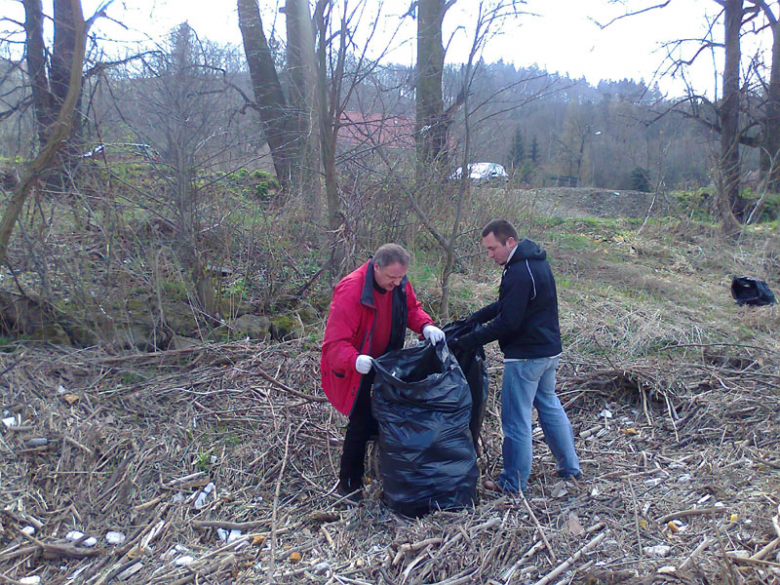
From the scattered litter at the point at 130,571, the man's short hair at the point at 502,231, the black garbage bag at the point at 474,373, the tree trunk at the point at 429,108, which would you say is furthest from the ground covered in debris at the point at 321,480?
the tree trunk at the point at 429,108

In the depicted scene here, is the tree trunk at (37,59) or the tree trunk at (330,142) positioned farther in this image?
the tree trunk at (37,59)

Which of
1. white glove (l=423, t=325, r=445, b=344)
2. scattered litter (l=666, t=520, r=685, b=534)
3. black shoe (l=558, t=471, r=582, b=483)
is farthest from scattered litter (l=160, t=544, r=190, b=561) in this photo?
scattered litter (l=666, t=520, r=685, b=534)

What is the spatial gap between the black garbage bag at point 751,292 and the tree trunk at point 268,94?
5807 mm

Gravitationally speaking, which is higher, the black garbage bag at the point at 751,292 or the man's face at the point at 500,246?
the man's face at the point at 500,246

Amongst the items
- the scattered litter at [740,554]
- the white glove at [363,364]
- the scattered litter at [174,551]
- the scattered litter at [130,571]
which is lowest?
the scattered litter at [174,551]

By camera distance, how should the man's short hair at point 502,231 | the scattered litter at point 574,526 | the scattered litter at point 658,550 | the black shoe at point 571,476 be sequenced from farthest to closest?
the black shoe at point 571,476 < the man's short hair at point 502,231 < the scattered litter at point 574,526 < the scattered litter at point 658,550

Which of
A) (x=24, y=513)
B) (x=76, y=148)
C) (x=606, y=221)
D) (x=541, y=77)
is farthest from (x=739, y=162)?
(x=24, y=513)

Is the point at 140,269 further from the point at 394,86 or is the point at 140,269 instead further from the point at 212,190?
the point at 394,86

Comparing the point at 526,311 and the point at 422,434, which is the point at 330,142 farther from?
A: the point at 422,434

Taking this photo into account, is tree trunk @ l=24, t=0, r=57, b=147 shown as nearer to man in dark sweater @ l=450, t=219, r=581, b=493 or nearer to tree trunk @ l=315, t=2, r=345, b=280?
tree trunk @ l=315, t=2, r=345, b=280

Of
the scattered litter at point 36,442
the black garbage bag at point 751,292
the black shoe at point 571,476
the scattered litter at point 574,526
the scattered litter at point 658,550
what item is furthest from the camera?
the black garbage bag at point 751,292

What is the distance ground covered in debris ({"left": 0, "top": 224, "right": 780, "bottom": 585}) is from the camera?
295 centimetres

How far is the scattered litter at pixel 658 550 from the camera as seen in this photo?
290cm

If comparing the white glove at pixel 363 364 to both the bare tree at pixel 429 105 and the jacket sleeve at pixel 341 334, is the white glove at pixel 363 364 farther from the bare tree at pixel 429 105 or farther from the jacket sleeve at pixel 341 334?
the bare tree at pixel 429 105
